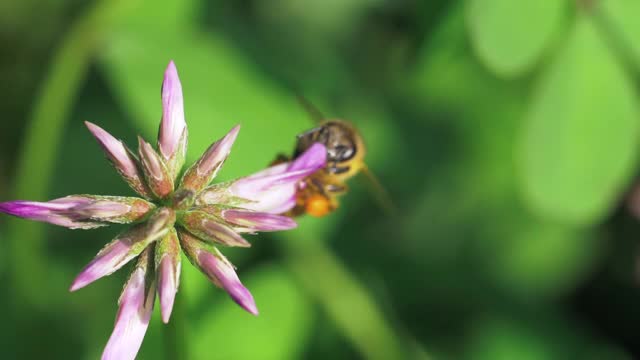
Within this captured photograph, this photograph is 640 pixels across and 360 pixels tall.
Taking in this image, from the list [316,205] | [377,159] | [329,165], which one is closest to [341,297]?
[377,159]

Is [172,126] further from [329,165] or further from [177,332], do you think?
[329,165]

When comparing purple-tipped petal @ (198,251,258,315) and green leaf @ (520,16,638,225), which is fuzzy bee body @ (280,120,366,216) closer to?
purple-tipped petal @ (198,251,258,315)

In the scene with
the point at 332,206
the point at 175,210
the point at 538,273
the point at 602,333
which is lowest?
the point at 602,333

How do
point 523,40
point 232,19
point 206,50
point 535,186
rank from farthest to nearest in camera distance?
point 232,19 → point 206,50 → point 535,186 → point 523,40

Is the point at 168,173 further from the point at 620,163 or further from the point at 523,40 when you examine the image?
the point at 620,163

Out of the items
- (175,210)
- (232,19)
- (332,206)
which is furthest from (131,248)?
(232,19)

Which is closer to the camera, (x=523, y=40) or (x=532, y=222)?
(x=523, y=40)

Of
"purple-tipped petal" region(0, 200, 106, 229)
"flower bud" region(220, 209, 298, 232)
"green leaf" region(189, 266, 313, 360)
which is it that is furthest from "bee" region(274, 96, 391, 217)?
"green leaf" region(189, 266, 313, 360)

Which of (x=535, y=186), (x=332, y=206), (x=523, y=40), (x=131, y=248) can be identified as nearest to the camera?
(x=131, y=248)
